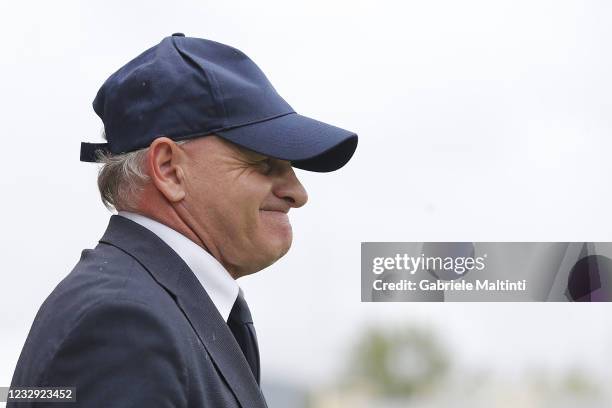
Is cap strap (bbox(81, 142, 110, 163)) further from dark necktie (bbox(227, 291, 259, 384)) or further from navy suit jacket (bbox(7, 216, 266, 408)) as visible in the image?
dark necktie (bbox(227, 291, 259, 384))

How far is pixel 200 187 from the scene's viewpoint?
39.8 inches

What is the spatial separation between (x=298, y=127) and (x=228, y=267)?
0.20 m

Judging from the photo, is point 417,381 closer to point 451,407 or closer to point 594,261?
point 451,407

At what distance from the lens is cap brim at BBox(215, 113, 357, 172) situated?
99cm

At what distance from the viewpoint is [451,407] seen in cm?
168

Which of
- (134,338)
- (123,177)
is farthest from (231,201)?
(134,338)

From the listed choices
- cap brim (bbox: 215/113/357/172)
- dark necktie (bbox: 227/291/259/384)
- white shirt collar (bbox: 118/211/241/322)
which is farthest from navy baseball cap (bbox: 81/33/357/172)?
dark necktie (bbox: 227/291/259/384)

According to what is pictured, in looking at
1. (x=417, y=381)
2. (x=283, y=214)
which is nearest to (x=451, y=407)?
(x=417, y=381)

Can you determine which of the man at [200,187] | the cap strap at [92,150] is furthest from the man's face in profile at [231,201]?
the cap strap at [92,150]

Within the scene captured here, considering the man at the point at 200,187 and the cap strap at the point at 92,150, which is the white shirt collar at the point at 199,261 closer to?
the man at the point at 200,187

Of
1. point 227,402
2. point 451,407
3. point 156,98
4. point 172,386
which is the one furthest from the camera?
point 451,407

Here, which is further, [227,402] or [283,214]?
[283,214]

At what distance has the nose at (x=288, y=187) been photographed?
1.06 m

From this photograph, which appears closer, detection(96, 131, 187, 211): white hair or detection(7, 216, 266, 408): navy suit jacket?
detection(7, 216, 266, 408): navy suit jacket
